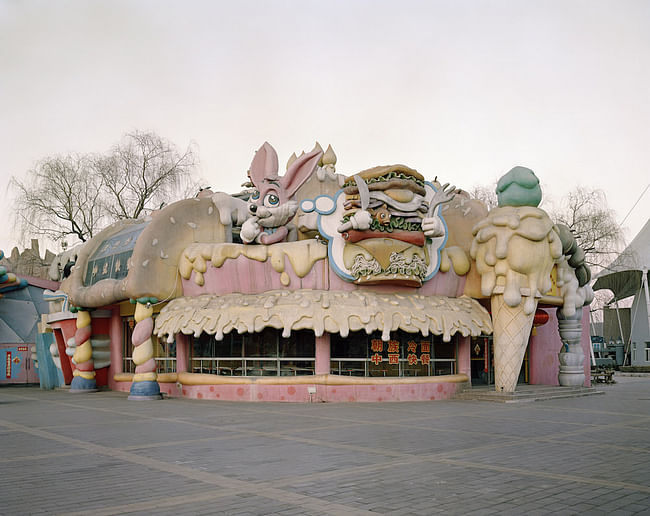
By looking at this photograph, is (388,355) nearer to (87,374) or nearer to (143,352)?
(143,352)

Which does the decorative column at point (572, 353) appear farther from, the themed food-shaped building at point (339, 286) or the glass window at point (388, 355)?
the glass window at point (388, 355)

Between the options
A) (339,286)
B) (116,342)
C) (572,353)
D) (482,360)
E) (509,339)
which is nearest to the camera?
(509,339)

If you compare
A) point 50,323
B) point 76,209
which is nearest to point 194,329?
point 50,323

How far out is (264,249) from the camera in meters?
20.5

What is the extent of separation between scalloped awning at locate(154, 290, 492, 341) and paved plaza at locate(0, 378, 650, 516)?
113 inches

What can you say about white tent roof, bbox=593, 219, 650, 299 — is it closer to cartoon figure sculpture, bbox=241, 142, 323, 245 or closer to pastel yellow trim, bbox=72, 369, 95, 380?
cartoon figure sculpture, bbox=241, 142, 323, 245

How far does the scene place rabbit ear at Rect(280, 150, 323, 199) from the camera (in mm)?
20953

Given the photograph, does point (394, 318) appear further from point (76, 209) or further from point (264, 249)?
point (76, 209)

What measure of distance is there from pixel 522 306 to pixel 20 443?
13.8 meters

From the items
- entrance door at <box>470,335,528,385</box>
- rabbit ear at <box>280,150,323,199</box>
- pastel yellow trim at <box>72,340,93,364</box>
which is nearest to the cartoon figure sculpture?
rabbit ear at <box>280,150,323,199</box>

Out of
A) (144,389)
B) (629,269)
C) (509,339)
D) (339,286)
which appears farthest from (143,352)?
(629,269)

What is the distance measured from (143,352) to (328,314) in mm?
6221

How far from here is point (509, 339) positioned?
65.9 ft

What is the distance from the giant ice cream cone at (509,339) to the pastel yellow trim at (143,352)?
1058cm
